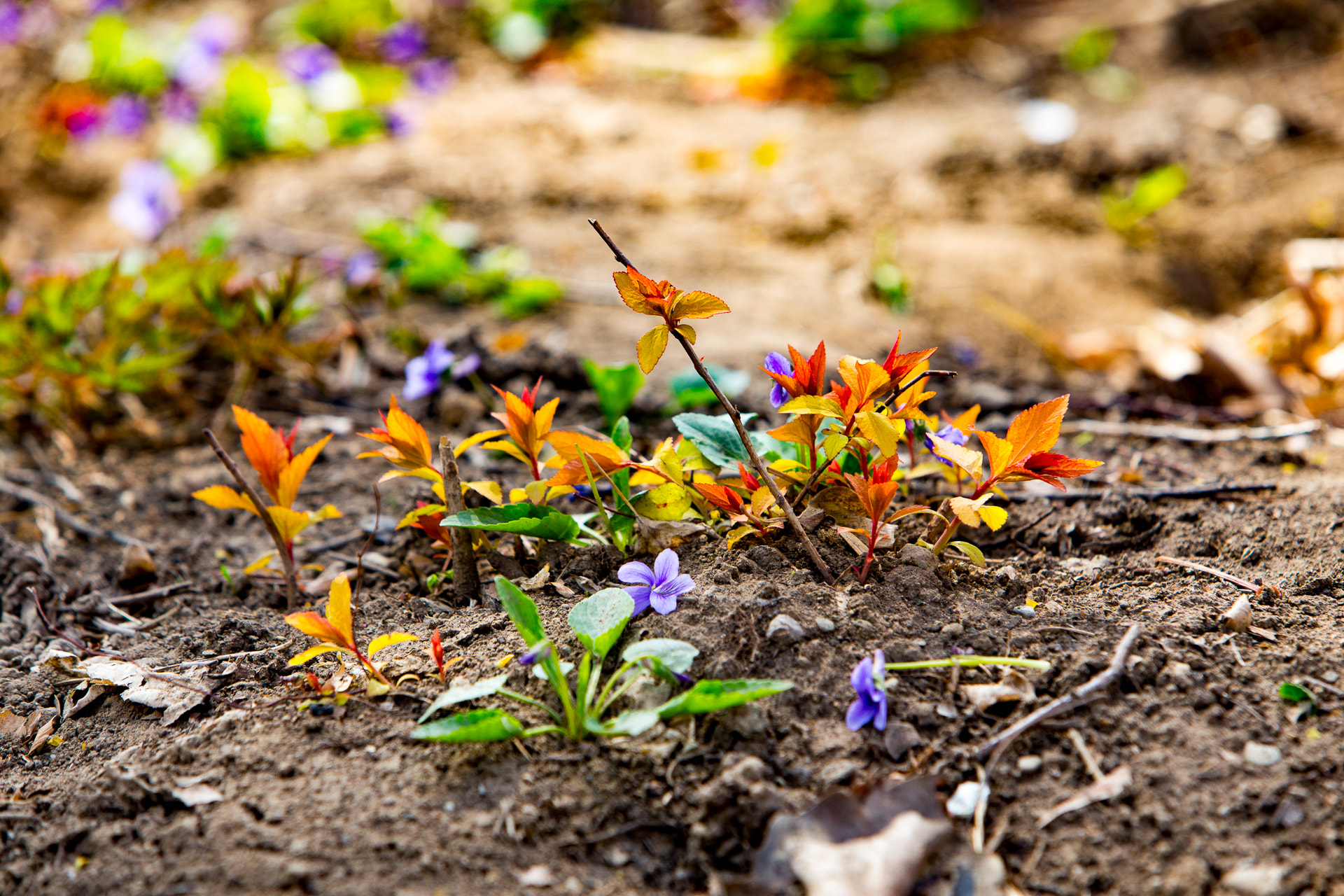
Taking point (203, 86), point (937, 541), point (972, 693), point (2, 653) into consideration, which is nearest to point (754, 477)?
point (937, 541)

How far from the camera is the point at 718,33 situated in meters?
5.49

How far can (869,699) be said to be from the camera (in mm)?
1157

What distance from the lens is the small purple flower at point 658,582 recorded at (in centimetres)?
131

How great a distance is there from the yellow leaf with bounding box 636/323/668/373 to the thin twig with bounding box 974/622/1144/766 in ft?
2.28

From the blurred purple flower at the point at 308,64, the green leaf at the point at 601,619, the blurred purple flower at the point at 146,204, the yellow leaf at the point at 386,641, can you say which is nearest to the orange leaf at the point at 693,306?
the green leaf at the point at 601,619

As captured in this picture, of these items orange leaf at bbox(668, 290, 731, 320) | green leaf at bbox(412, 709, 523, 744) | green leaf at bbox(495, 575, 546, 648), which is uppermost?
orange leaf at bbox(668, 290, 731, 320)

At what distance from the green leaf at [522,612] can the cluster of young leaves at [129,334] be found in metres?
1.37

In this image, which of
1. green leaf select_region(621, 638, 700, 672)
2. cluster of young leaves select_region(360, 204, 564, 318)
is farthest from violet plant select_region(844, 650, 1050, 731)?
cluster of young leaves select_region(360, 204, 564, 318)

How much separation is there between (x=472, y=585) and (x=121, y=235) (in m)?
3.42

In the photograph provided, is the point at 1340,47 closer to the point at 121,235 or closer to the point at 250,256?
the point at 250,256

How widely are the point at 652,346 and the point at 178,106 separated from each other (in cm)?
456

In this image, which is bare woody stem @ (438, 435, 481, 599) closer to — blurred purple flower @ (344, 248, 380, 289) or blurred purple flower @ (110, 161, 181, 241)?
blurred purple flower @ (344, 248, 380, 289)

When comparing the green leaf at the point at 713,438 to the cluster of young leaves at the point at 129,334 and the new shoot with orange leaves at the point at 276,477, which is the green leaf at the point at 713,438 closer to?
the new shoot with orange leaves at the point at 276,477

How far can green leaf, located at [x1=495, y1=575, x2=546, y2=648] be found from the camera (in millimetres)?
1228
